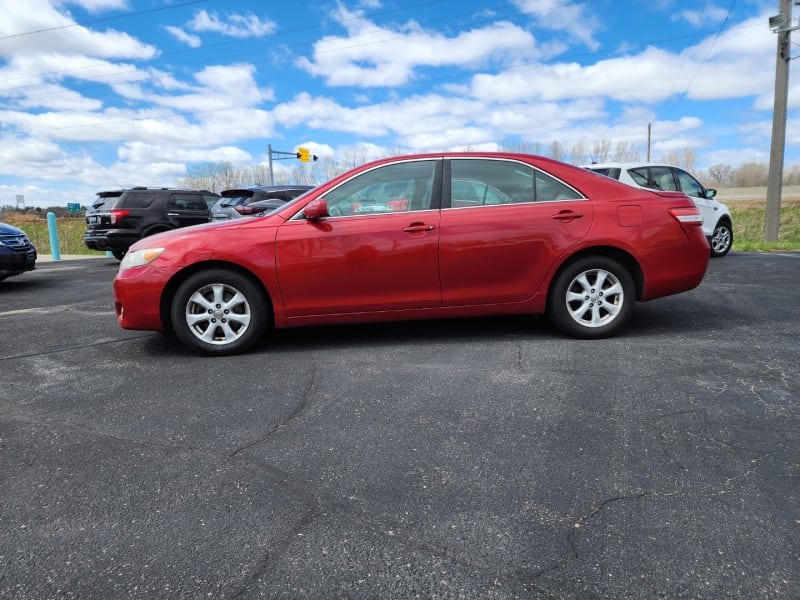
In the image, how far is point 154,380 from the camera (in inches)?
163

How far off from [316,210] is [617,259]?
2.52m

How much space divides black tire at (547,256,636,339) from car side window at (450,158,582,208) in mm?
626

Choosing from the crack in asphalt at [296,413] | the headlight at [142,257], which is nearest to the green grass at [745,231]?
the headlight at [142,257]

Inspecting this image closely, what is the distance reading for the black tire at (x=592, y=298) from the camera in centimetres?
481

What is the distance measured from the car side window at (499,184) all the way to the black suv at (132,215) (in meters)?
10.2

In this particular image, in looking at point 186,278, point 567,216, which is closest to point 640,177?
point 567,216

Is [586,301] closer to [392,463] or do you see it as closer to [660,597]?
[392,463]

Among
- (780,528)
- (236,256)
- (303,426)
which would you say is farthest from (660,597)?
(236,256)

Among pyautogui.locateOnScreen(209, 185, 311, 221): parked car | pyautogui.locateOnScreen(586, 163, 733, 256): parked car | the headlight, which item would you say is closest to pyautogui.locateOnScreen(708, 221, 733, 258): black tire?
pyautogui.locateOnScreen(586, 163, 733, 256): parked car

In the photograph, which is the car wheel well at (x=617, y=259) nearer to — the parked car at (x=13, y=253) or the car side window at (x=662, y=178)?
the car side window at (x=662, y=178)

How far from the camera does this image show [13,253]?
906cm

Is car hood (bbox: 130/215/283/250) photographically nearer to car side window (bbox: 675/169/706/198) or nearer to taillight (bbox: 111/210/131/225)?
car side window (bbox: 675/169/706/198)

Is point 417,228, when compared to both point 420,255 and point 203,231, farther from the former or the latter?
Result: point 203,231

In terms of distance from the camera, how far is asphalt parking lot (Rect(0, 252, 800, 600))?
1.94 m
